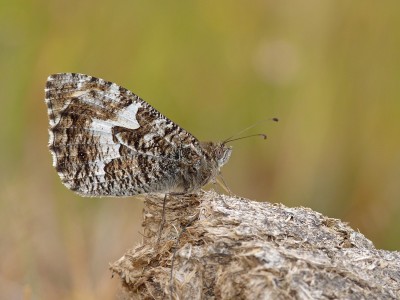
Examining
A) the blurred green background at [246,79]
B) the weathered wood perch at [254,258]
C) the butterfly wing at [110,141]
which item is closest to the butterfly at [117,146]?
the butterfly wing at [110,141]

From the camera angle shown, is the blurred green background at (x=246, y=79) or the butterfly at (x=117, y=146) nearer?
the butterfly at (x=117, y=146)

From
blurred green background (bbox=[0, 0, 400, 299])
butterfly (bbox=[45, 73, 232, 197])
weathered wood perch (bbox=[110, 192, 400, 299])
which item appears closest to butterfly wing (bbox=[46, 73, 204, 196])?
butterfly (bbox=[45, 73, 232, 197])

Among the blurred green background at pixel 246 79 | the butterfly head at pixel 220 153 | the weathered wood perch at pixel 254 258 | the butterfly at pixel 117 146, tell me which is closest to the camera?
the weathered wood perch at pixel 254 258

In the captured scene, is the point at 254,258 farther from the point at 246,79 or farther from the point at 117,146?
the point at 246,79

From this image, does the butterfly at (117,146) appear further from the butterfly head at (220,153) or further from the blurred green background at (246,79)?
the blurred green background at (246,79)

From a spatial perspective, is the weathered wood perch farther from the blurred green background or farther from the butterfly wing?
the blurred green background

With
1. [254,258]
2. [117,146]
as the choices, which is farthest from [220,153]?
[254,258]

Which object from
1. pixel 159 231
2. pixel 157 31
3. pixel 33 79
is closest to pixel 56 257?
pixel 33 79
